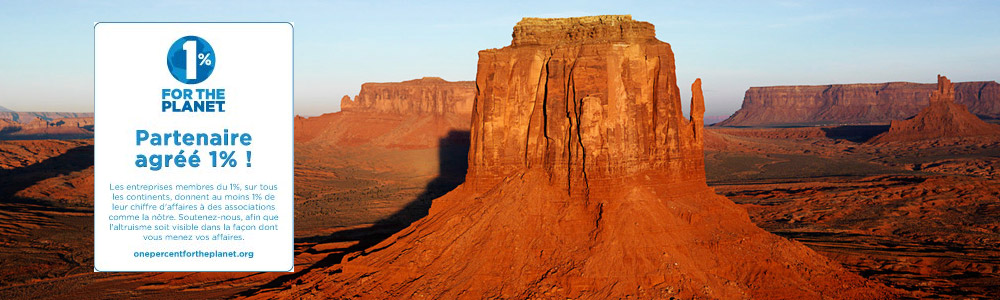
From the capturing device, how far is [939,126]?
387 ft

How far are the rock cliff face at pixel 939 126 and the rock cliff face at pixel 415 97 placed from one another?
258 feet

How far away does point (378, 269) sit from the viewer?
70.3 ft

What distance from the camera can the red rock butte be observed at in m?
20.1

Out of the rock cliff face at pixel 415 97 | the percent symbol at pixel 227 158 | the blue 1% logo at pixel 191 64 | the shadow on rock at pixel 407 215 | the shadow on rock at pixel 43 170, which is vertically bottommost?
the shadow on rock at pixel 407 215

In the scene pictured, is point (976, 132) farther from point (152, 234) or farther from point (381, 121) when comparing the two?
point (152, 234)

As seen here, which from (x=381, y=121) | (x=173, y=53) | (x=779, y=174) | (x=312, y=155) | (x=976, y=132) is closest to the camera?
(x=173, y=53)

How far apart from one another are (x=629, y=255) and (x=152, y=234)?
1334 cm

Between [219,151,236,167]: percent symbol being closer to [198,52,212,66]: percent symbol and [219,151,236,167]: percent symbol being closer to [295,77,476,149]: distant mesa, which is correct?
[198,52,212,66]: percent symbol

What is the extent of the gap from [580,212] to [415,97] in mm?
113269

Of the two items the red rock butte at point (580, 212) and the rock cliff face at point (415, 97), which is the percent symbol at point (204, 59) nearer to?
the red rock butte at point (580, 212)

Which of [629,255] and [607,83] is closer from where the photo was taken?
[629,255]

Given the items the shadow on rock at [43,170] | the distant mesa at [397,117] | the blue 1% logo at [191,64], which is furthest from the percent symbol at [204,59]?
the distant mesa at [397,117]

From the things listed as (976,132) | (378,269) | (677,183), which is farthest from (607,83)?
(976,132)

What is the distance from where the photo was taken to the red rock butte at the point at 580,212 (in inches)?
793
